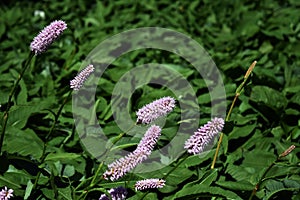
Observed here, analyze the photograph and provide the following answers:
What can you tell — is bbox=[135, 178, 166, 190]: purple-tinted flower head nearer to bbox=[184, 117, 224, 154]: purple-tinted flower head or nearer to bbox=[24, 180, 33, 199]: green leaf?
bbox=[184, 117, 224, 154]: purple-tinted flower head

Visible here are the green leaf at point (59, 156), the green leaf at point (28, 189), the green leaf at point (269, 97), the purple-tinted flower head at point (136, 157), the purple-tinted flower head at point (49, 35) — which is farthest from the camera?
the green leaf at point (269, 97)

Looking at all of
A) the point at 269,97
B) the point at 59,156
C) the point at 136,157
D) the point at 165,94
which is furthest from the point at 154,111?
the point at 269,97

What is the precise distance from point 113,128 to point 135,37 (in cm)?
174

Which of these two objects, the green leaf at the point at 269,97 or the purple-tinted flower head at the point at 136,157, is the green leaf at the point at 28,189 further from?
the green leaf at the point at 269,97

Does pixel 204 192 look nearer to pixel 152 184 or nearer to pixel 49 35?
pixel 152 184

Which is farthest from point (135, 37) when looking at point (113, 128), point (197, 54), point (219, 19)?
point (113, 128)

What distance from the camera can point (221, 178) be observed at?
8.21 ft

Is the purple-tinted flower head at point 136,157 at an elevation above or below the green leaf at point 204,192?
above

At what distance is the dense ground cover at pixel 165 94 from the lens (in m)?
2.41

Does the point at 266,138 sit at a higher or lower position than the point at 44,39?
lower

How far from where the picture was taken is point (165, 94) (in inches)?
128

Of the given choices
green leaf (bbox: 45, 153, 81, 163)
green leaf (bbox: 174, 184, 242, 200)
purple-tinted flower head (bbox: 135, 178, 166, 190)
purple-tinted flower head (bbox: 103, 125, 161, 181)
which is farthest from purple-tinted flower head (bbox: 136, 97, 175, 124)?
green leaf (bbox: 45, 153, 81, 163)

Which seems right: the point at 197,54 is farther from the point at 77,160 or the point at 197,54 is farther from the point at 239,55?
the point at 77,160

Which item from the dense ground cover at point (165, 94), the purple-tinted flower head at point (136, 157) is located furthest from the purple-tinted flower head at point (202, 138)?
the dense ground cover at point (165, 94)
